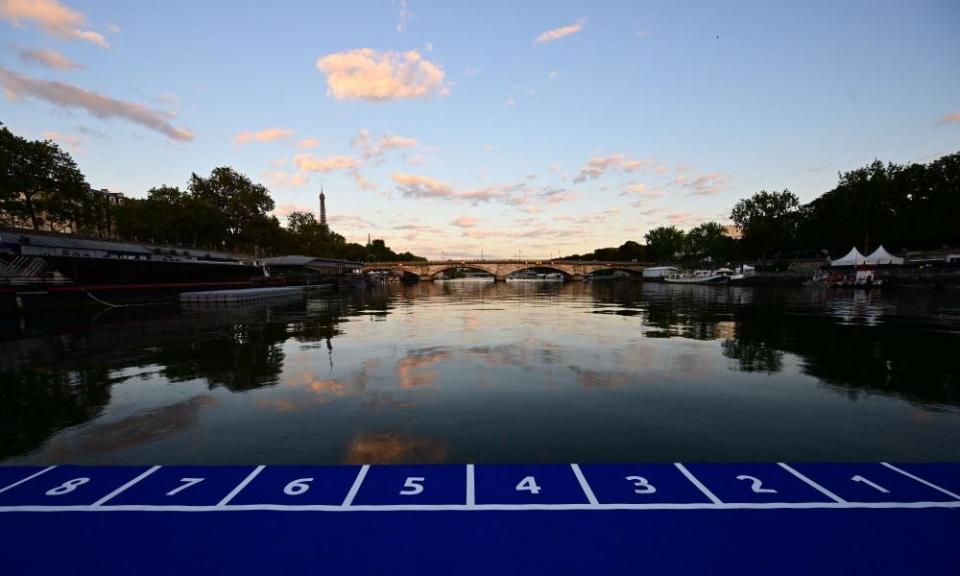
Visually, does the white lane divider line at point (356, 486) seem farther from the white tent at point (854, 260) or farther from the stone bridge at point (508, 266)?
the stone bridge at point (508, 266)

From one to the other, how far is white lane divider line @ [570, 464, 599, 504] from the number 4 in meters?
0.59

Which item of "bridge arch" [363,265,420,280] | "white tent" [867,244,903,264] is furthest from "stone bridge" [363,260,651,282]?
"white tent" [867,244,903,264]

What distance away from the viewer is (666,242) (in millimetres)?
142125

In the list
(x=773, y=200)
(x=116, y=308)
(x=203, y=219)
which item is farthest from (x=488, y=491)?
(x=773, y=200)

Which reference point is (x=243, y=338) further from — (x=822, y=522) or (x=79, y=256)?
(x=79, y=256)

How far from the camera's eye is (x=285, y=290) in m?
54.3

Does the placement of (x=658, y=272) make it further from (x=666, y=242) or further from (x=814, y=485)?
(x=814, y=485)

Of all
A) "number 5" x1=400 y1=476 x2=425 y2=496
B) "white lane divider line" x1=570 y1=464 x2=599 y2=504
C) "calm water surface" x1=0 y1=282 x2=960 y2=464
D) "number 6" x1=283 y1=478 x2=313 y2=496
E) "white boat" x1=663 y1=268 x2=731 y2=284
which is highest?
"white boat" x1=663 y1=268 x2=731 y2=284

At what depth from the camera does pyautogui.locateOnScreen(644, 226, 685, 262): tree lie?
465ft

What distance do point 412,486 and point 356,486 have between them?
0.74m

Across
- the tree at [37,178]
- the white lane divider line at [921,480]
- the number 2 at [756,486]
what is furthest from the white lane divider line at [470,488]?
the tree at [37,178]

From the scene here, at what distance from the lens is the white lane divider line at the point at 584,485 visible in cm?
516

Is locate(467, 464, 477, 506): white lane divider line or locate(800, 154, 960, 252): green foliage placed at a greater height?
locate(800, 154, 960, 252): green foliage

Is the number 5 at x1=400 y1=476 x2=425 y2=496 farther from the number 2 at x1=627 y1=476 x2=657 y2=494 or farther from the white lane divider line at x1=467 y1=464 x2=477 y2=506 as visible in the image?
the number 2 at x1=627 y1=476 x2=657 y2=494
